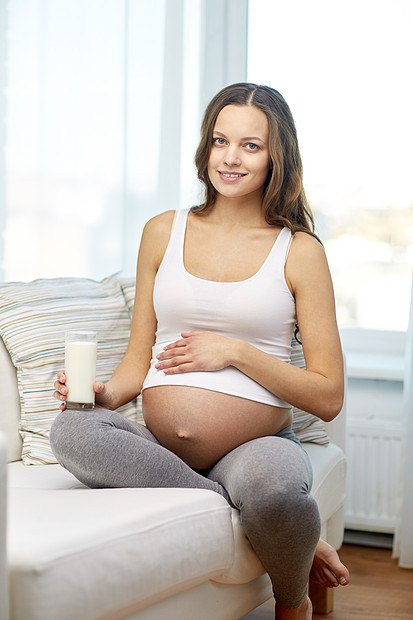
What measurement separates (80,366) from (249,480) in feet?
1.26

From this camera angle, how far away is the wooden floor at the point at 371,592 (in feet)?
6.35

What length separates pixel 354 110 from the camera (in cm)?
265

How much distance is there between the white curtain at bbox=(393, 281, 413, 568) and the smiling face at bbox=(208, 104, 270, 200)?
2.82 feet

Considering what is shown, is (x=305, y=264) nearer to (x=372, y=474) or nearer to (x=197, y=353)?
(x=197, y=353)

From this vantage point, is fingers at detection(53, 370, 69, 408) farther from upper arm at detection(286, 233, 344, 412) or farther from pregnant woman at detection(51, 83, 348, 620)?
upper arm at detection(286, 233, 344, 412)

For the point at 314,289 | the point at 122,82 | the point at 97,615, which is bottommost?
the point at 97,615

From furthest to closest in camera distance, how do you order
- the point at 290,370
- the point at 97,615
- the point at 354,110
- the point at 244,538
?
the point at 354,110 < the point at 290,370 < the point at 244,538 < the point at 97,615

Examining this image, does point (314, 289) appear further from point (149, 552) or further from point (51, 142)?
point (51, 142)

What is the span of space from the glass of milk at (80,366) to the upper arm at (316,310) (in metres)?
0.46

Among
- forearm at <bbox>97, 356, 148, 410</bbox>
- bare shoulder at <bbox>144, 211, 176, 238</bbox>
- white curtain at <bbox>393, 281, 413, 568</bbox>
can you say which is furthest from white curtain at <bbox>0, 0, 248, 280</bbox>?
white curtain at <bbox>393, 281, 413, 568</bbox>

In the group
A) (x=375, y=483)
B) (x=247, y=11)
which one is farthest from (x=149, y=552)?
(x=247, y=11)

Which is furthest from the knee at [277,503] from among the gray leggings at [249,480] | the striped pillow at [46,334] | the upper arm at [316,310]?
the striped pillow at [46,334]

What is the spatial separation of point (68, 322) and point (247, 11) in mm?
1443

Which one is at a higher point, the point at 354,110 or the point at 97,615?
the point at 354,110
